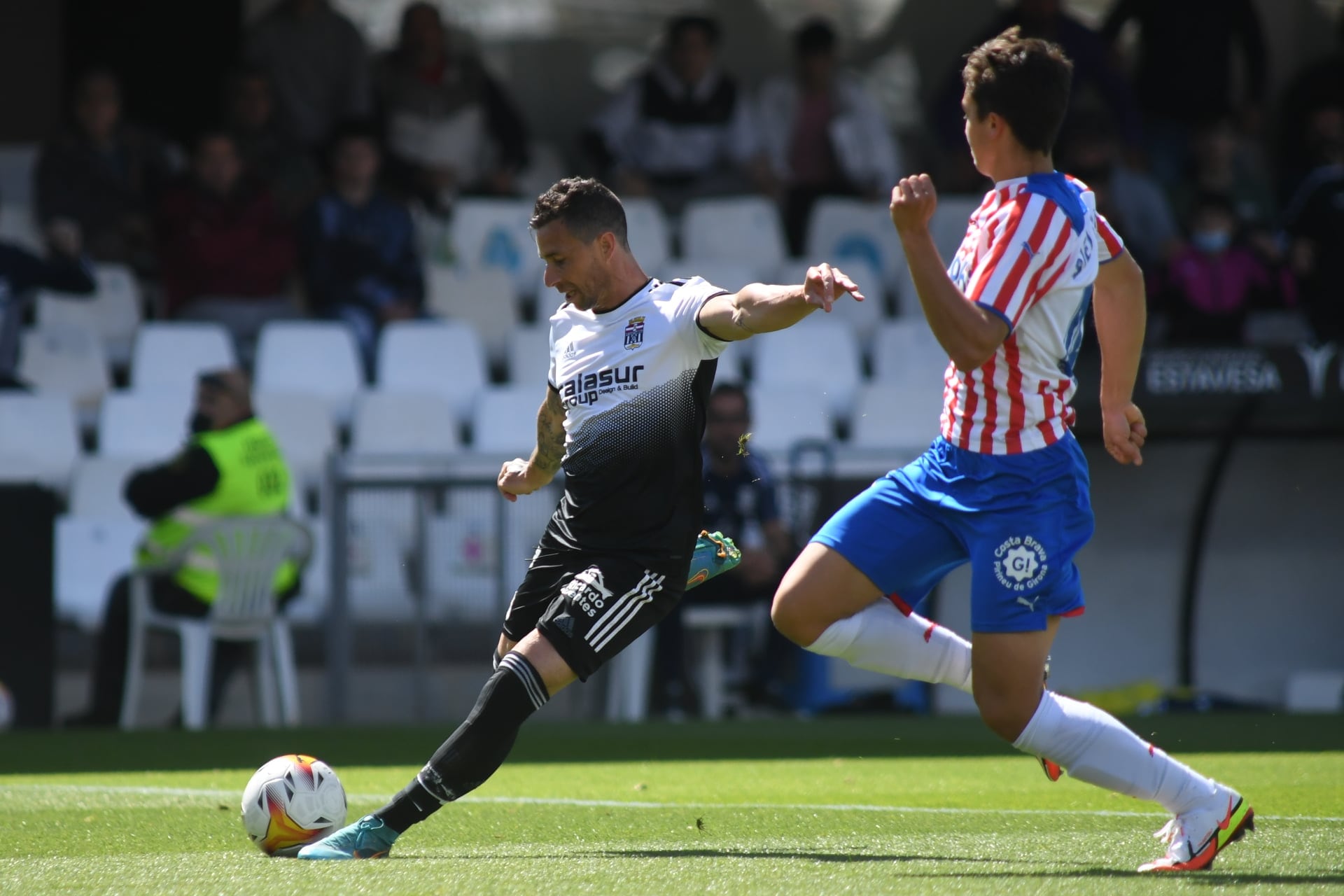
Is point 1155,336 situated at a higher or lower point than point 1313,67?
lower

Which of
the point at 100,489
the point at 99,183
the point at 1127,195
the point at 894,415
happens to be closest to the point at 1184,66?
the point at 1127,195

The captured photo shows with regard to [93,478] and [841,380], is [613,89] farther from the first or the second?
[93,478]

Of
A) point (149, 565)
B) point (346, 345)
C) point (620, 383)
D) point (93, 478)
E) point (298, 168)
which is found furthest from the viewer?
point (298, 168)

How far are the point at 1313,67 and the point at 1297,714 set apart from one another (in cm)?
618

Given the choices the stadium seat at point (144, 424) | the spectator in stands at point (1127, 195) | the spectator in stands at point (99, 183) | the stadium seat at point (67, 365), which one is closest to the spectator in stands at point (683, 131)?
the spectator in stands at point (1127, 195)

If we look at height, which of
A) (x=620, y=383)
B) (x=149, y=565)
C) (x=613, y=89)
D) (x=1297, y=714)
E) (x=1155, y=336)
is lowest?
(x=1297, y=714)

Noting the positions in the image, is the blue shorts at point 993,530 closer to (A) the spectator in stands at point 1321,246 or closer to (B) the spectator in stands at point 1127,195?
(A) the spectator in stands at point 1321,246

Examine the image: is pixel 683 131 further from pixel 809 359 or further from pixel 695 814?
pixel 695 814

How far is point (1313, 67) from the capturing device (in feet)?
43.4

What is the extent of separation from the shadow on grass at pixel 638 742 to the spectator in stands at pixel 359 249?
3364 millimetres

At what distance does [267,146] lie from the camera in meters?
11.7

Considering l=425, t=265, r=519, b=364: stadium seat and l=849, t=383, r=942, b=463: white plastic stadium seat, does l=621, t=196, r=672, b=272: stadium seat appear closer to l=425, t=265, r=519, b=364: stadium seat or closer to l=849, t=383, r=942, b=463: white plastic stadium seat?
l=425, t=265, r=519, b=364: stadium seat

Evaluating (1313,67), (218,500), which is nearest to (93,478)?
(218,500)

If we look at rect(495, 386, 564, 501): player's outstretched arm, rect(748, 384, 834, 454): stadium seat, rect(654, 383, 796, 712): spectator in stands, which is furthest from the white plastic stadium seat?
rect(495, 386, 564, 501): player's outstretched arm
